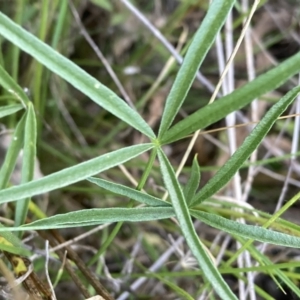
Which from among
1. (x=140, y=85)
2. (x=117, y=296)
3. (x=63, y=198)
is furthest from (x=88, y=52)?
(x=117, y=296)

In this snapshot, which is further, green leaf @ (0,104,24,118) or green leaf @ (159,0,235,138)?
green leaf @ (0,104,24,118)

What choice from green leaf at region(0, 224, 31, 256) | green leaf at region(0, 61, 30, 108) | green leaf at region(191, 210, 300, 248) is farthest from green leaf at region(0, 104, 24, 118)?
green leaf at region(191, 210, 300, 248)

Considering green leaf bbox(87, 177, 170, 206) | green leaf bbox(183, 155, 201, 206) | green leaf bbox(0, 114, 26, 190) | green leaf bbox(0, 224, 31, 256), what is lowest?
green leaf bbox(0, 224, 31, 256)

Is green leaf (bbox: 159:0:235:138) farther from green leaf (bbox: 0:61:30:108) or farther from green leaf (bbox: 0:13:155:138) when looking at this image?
green leaf (bbox: 0:61:30:108)

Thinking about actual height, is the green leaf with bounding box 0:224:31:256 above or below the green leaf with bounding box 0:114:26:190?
below
